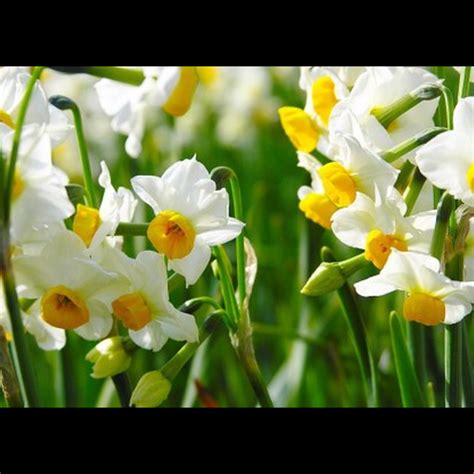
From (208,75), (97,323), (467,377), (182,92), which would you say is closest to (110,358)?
(97,323)

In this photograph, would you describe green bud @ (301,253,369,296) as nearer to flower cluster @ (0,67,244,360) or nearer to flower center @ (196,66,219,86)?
flower cluster @ (0,67,244,360)

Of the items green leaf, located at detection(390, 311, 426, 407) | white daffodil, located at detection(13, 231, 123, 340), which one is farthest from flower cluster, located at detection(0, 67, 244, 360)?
green leaf, located at detection(390, 311, 426, 407)

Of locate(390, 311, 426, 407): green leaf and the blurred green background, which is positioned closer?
locate(390, 311, 426, 407): green leaf

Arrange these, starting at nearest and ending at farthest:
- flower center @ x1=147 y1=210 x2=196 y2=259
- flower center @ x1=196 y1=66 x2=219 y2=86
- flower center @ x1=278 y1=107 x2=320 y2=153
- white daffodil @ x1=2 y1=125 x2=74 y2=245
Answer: white daffodil @ x1=2 y1=125 x2=74 y2=245 < flower center @ x1=147 y1=210 x2=196 y2=259 < flower center @ x1=278 y1=107 x2=320 y2=153 < flower center @ x1=196 y1=66 x2=219 y2=86

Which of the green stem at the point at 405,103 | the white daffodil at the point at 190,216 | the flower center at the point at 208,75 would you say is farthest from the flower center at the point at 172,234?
the flower center at the point at 208,75

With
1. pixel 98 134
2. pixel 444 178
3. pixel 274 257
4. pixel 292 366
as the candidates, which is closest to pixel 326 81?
pixel 444 178

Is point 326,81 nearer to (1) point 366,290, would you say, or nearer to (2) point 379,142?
(2) point 379,142
